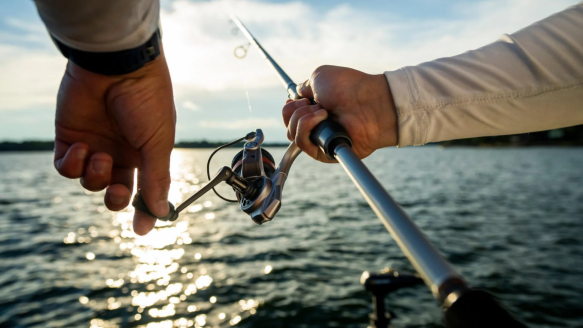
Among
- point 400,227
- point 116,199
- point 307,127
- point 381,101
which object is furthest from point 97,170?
point 381,101

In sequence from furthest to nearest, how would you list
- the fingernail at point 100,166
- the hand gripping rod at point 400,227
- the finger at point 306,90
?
the finger at point 306,90 → the fingernail at point 100,166 → the hand gripping rod at point 400,227

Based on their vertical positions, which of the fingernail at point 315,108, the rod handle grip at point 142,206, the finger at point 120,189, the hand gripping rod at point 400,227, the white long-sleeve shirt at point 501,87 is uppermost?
the white long-sleeve shirt at point 501,87

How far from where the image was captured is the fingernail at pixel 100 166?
4.63 ft

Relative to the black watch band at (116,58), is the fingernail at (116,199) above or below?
below

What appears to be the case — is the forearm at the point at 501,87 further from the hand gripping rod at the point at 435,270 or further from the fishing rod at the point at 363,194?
the hand gripping rod at the point at 435,270

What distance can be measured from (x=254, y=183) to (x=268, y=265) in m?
9.17

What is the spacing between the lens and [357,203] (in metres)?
19.9

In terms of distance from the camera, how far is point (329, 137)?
1.51m

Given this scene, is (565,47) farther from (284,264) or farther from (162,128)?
(284,264)

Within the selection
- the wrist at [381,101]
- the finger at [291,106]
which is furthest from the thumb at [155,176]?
the wrist at [381,101]

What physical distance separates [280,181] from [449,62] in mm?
887

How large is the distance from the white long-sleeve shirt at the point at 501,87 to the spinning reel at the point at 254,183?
0.58 metres

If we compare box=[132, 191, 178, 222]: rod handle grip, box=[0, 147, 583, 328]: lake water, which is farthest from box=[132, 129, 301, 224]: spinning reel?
box=[0, 147, 583, 328]: lake water

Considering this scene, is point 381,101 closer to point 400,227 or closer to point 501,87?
point 501,87
